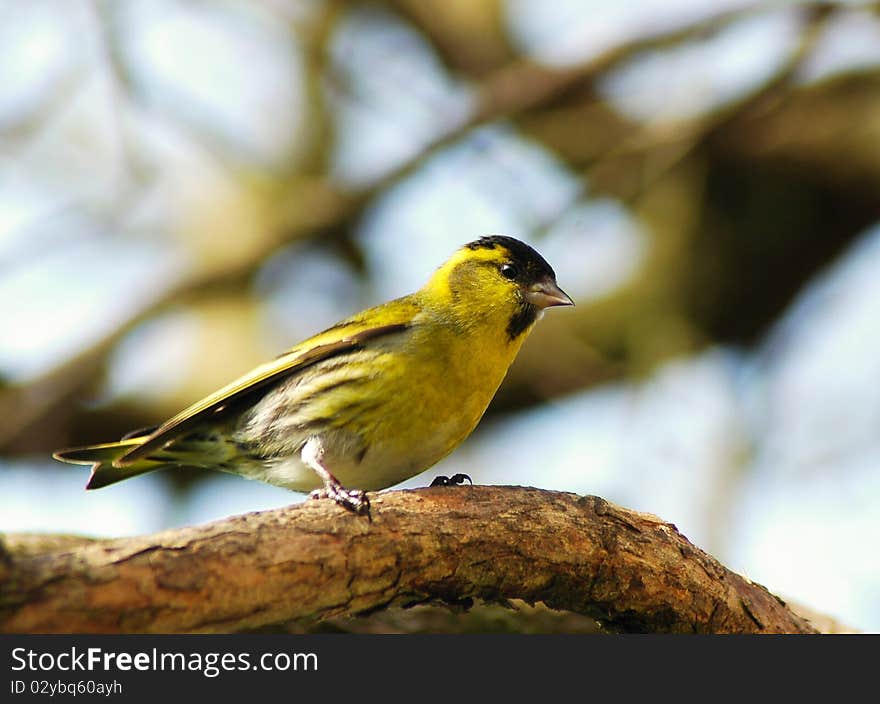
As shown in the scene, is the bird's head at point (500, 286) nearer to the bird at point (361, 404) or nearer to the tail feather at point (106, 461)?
the bird at point (361, 404)

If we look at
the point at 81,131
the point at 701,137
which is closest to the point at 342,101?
the point at 81,131

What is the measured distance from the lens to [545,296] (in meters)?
5.30

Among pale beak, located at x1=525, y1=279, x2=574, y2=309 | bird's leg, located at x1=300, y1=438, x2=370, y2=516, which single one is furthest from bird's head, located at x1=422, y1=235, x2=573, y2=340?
bird's leg, located at x1=300, y1=438, x2=370, y2=516

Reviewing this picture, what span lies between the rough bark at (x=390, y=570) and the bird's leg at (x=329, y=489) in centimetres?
6

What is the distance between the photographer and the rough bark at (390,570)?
2.89 meters

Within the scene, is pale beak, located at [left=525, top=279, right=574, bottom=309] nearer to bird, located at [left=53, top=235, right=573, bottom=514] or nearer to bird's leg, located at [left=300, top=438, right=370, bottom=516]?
bird, located at [left=53, top=235, right=573, bottom=514]

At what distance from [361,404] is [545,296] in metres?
1.18

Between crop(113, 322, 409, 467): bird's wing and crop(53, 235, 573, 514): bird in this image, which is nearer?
crop(53, 235, 573, 514): bird

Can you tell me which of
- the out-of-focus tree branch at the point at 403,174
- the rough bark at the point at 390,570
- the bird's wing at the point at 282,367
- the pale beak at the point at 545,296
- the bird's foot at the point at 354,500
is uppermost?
the out-of-focus tree branch at the point at 403,174

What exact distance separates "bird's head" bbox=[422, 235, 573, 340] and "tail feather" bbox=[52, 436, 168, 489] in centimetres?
152

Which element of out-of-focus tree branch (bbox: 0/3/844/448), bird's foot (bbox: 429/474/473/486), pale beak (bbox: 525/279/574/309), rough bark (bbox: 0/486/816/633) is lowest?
rough bark (bbox: 0/486/816/633)

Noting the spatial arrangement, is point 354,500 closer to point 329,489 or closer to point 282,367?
point 329,489

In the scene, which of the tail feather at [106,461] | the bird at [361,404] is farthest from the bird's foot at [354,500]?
the tail feather at [106,461]

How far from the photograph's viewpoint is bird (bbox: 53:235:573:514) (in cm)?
461
